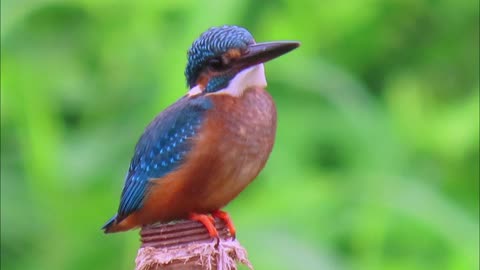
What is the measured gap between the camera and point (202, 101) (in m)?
2.39

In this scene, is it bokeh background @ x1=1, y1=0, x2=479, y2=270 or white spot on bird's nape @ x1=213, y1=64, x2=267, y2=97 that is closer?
white spot on bird's nape @ x1=213, y1=64, x2=267, y2=97

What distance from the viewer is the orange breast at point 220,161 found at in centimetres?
232

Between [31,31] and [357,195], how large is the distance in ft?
3.45

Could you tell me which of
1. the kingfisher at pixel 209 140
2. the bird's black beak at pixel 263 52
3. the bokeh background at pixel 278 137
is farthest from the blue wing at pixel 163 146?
the bokeh background at pixel 278 137

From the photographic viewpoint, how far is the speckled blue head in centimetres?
233

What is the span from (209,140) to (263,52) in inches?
6.8

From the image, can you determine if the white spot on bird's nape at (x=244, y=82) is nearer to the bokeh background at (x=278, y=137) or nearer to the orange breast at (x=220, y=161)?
the orange breast at (x=220, y=161)

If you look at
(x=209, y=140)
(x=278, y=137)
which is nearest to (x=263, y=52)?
(x=209, y=140)

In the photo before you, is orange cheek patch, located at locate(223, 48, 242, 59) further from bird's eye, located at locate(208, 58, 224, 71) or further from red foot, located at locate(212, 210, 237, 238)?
red foot, located at locate(212, 210, 237, 238)

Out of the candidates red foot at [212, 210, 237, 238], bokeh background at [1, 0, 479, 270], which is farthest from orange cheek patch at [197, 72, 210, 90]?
bokeh background at [1, 0, 479, 270]

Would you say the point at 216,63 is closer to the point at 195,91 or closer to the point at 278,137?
the point at 195,91

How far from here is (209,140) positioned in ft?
7.70

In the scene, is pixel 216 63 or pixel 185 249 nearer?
pixel 185 249

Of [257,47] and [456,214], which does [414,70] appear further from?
[257,47]
